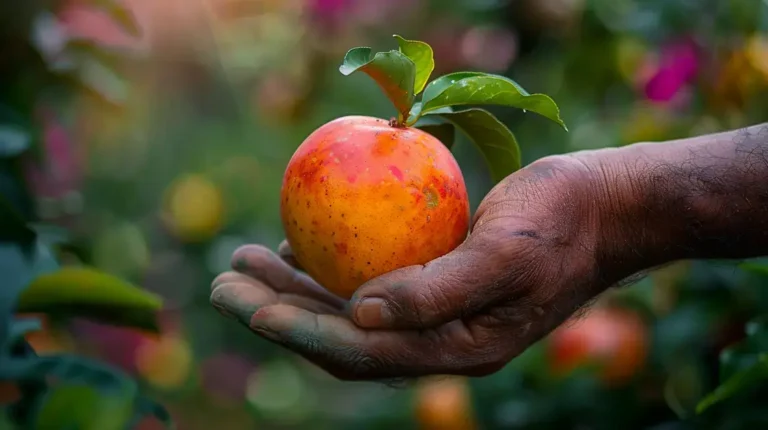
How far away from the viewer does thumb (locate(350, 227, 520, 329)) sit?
1.00 metres

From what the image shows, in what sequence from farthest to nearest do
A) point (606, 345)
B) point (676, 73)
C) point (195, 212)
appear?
point (195, 212), point (676, 73), point (606, 345)

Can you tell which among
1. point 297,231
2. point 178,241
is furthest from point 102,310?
point 178,241

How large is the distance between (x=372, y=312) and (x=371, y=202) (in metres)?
0.13

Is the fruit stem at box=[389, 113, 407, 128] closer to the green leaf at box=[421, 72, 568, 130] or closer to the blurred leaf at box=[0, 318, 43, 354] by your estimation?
the green leaf at box=[421, 72, 568, 130]

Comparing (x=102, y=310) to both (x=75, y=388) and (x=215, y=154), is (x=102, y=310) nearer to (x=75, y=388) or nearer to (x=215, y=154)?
(x=75, y=388)

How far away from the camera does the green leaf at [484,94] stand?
1.00 m

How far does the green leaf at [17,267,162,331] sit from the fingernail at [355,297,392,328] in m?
→ 0.33

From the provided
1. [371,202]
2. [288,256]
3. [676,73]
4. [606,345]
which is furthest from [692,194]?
[676,73]

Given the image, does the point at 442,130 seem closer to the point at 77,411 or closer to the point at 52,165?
the point at 77,411

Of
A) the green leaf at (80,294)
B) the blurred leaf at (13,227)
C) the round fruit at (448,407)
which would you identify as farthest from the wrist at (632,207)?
the round fruit at (448,407)

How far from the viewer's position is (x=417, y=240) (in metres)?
1.03

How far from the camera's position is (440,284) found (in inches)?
39.4

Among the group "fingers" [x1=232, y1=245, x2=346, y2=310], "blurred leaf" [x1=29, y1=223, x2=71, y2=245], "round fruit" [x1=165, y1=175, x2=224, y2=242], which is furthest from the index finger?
"round fruit" [x1=165, y1=175, x2=224, y2=242]

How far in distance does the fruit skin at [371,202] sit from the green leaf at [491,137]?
0.06 metres
